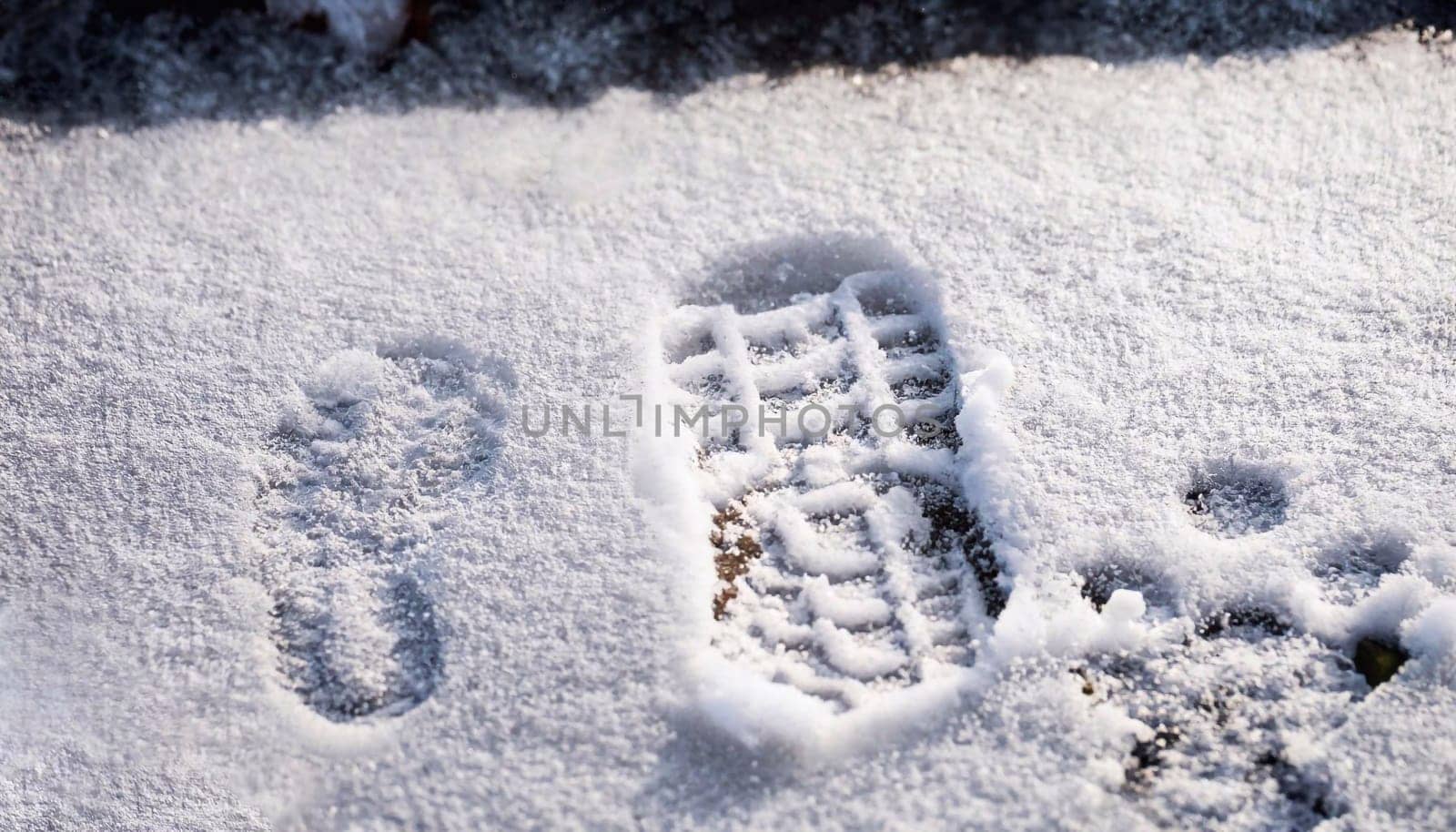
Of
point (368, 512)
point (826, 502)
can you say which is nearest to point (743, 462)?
point (826, 502)

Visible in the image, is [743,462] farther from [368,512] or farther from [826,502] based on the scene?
[368,512]

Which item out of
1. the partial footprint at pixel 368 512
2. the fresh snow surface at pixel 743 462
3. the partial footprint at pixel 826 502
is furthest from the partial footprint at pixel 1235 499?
the partial footprint at pixel 368 512

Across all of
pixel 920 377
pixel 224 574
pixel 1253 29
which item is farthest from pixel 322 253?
pixel 1253 29

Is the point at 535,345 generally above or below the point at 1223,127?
below

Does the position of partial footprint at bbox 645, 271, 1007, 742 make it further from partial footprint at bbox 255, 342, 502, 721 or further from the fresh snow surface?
partial footprint at bbox 255, 342, 502, 721

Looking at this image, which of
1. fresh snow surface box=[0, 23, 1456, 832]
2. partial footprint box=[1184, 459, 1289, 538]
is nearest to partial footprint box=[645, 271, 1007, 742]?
fresh snow surface box=[0, 23, 1456, 832]

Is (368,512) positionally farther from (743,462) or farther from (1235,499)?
(1235,499)

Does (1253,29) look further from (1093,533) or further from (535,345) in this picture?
(535,345)
